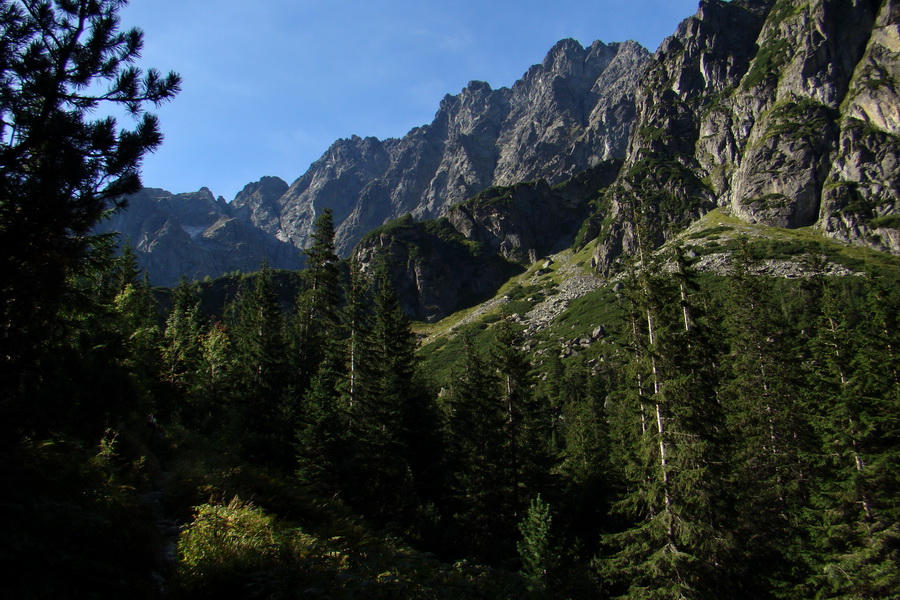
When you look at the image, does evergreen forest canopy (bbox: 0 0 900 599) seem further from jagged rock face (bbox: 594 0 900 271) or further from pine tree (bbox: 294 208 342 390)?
jagged rock face (bbox: 594 0 900 271)

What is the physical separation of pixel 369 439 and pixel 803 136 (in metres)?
182

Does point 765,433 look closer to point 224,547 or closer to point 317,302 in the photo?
point 224,547

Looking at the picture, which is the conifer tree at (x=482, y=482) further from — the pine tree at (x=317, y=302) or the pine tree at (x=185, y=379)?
the pine tree at (x=185, y=379)

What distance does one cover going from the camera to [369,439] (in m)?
27.6

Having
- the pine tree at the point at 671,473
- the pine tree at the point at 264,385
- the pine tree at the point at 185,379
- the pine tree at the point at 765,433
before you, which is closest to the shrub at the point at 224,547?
the pine tree at the point at 671,473

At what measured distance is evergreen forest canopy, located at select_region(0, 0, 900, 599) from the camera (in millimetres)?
7156

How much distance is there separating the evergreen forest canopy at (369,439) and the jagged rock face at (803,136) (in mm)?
103236

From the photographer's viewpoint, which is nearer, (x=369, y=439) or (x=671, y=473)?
(x=671, y=473)

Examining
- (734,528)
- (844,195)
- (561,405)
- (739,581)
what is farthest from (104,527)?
(844,195)

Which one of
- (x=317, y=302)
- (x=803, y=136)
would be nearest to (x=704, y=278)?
(x=803, y=136)

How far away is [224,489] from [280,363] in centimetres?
2564

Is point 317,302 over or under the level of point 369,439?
over

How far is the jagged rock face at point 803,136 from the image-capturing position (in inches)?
5458

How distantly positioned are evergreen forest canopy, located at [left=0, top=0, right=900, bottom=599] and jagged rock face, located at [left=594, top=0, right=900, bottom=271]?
103 m
